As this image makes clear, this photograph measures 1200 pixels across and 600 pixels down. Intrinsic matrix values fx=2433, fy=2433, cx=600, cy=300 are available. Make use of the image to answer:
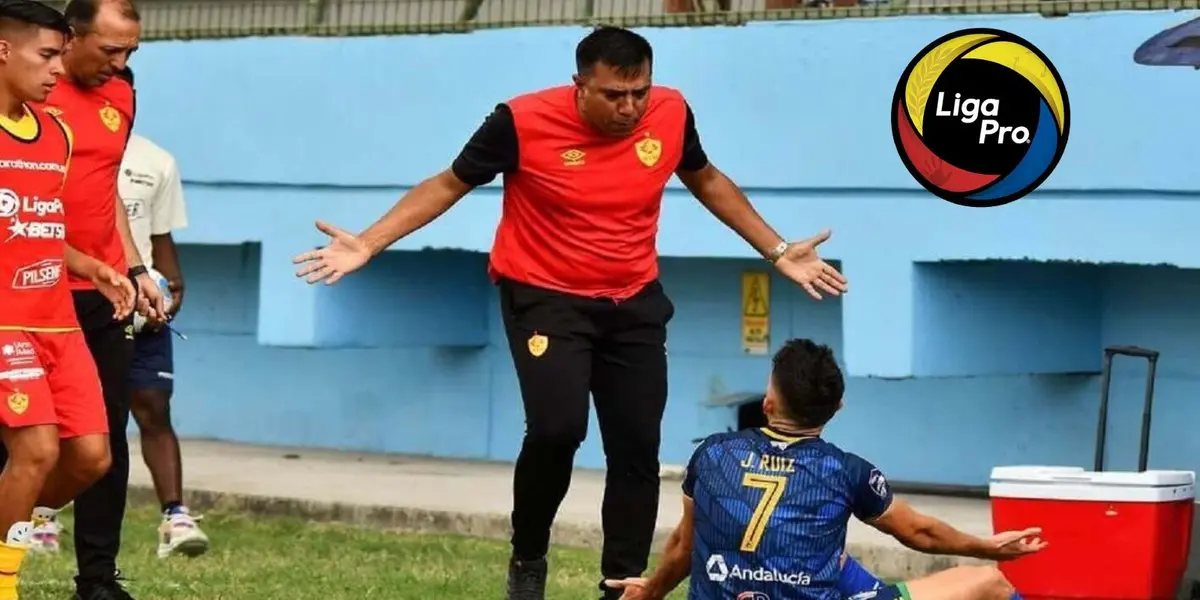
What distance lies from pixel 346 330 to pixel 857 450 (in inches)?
129

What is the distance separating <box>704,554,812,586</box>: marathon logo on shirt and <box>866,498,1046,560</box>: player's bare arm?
0.34 metres

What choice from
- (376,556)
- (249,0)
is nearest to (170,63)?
(249,0)

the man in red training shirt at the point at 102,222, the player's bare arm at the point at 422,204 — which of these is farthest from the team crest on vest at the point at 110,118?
the player's bare arm at the point at 422,204

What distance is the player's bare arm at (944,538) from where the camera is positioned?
6574 millimetres

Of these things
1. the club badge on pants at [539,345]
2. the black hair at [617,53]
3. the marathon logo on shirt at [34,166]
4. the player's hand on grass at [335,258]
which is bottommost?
the club badge on pants at [539,345]

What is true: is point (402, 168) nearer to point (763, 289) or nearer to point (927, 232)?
point (763, 289)

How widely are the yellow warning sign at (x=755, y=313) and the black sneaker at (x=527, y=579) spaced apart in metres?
5.43

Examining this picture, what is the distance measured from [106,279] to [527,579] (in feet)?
5.69

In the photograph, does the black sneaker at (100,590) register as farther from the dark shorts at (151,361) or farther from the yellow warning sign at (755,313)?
the yellow warning sign at (755,313)

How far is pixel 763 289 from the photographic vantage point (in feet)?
44.4

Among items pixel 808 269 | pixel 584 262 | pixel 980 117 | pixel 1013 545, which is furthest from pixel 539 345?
pixel 980 117

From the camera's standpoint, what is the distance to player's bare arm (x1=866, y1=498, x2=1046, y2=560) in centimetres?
657

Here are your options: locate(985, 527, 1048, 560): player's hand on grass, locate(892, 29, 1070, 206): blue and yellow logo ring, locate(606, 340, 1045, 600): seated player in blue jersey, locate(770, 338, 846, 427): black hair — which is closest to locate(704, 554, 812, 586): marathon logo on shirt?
locate(606, 340, 1045, 600): seated player in blue jersey

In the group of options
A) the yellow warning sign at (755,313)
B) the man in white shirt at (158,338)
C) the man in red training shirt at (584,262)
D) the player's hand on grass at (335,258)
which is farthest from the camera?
the yellow warning sign at (755,313)
